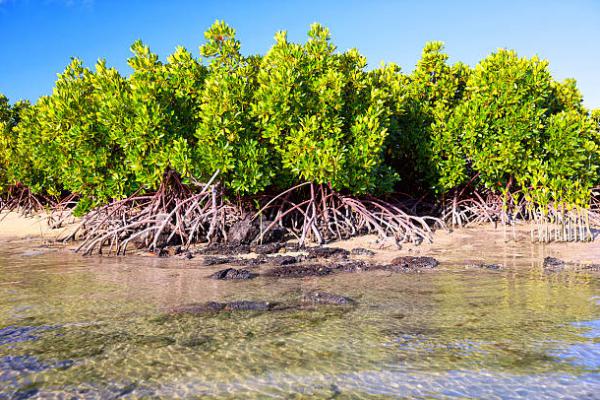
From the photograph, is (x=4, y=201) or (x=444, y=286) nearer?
(x=444, y=286)

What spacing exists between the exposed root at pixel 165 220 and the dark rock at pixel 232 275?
10.1 feet

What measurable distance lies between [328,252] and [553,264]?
12.4 ft

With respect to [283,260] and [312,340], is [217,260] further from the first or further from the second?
[312,340]

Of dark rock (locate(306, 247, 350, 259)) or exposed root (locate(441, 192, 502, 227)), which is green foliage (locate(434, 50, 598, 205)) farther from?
dark rock (locate(306, 247, 350, 259))

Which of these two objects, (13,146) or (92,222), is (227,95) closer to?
(92,222)

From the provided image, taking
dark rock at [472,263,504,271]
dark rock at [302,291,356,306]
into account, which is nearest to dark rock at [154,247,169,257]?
dark rock at [302,291,356,306]

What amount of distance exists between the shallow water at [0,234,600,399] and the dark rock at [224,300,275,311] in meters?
0.24

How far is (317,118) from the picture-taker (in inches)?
399

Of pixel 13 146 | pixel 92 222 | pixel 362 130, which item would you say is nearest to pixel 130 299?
pixel 362 130

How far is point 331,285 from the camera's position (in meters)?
6.58

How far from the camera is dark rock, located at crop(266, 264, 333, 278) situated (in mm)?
7371

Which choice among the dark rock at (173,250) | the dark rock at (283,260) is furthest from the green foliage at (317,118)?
the dark rock at (173,250)

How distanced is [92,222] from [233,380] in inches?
392

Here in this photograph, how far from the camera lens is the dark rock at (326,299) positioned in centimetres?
550
